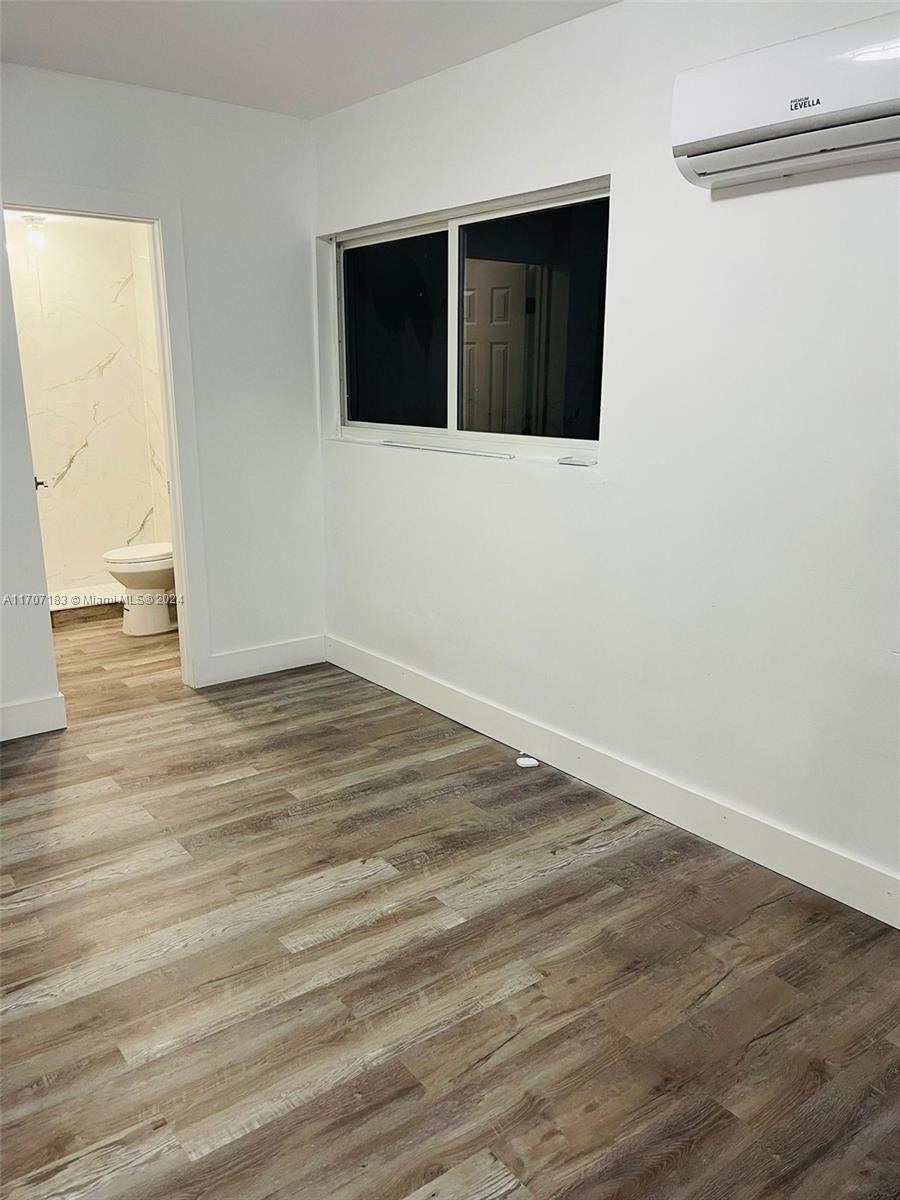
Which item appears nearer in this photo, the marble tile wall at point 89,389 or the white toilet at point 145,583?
the white toilet at point 145,583

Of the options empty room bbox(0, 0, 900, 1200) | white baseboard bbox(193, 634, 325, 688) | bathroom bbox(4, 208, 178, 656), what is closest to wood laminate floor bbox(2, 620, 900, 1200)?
empty room bbox(0, 0, 900, 1200)

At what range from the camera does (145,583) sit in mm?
4977

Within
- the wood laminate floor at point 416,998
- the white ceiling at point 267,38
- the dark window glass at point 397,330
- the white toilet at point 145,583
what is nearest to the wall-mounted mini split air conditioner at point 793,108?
the white ceiling at point 267,38

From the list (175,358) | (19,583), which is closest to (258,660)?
(19,583)

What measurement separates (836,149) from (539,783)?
216 centimetres

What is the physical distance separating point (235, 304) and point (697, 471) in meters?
2.37

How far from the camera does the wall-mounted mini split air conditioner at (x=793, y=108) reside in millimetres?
1971

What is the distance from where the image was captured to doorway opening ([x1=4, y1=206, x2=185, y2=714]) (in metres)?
5.04

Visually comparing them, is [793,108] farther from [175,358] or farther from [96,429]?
[96,429]

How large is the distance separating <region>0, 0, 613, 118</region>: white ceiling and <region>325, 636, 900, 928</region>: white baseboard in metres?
2.41

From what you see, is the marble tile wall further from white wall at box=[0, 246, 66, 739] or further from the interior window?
white wall at box=[0, 246, 66, 739]

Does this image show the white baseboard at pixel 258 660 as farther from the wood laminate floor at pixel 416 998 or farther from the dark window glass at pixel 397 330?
the dark window glass at pixel 397 330

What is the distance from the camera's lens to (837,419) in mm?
2344

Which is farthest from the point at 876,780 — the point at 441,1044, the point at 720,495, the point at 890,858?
the point at 441,1044
